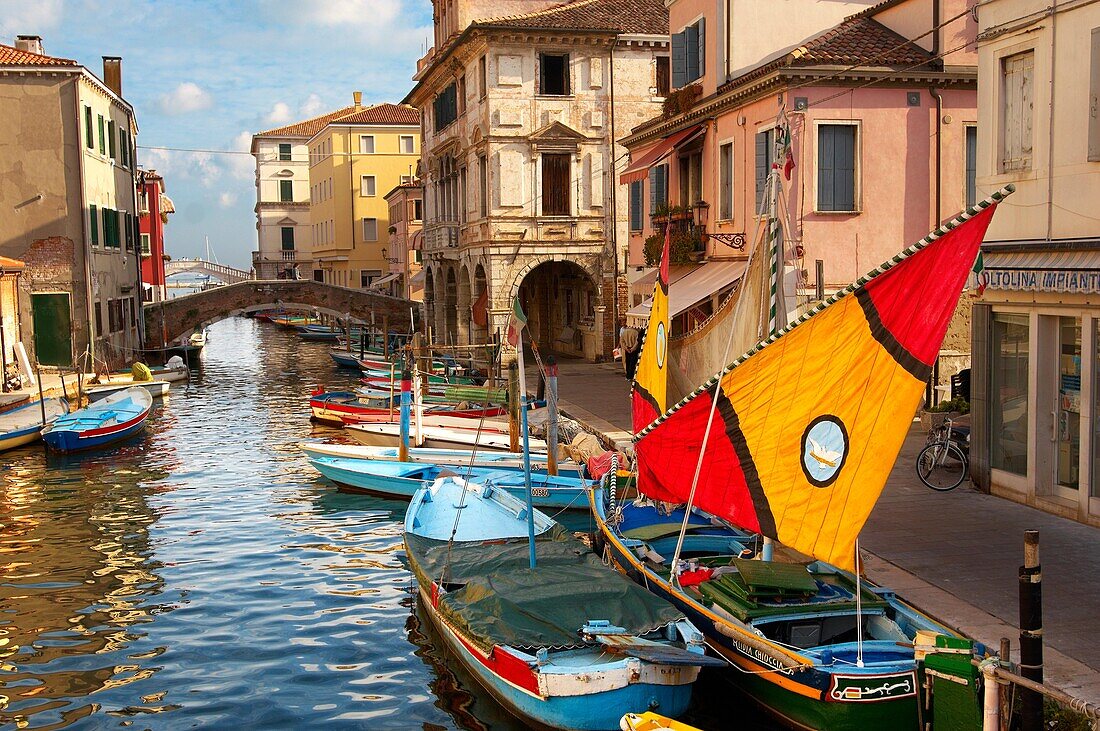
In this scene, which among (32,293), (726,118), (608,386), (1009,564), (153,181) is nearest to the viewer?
(1009,564)

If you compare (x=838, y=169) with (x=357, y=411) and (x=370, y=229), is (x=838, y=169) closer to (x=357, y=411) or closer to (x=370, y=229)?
(x=357, y=411)

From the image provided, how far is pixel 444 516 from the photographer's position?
15.8 metres

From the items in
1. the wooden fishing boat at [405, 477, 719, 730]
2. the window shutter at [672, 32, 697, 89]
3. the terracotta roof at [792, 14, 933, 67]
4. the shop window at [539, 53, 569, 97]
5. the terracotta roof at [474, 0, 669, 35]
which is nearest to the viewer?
the wooden fishing boat at [405, 477, 719, 730]

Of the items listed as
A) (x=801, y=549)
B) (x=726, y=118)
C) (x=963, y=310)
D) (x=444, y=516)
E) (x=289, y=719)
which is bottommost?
(x=289, y=719)

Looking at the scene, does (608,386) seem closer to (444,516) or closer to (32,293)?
(444,516)

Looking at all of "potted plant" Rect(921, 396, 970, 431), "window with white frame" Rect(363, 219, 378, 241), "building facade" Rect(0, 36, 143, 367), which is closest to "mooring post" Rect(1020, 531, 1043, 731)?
"potted plant" Rect(921, 396, 970, 431)

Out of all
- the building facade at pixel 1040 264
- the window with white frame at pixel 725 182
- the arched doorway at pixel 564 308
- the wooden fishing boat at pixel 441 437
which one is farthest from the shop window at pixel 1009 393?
the arched doorway at pixel 564 308

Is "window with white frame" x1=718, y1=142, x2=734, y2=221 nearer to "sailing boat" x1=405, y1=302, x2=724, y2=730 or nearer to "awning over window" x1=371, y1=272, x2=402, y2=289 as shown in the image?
"sailing boat" x1=405, y1=302, x2=724, y2=730

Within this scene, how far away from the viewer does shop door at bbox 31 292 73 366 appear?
3497 centimetres

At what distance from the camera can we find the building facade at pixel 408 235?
5791cm

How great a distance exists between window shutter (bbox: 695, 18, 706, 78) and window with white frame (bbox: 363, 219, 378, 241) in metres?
51.0

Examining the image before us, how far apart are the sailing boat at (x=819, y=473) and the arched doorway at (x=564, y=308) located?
90.2 ft

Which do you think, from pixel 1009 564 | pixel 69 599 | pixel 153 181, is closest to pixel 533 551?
pixel 1009 564

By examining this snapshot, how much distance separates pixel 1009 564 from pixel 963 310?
38.6ft
